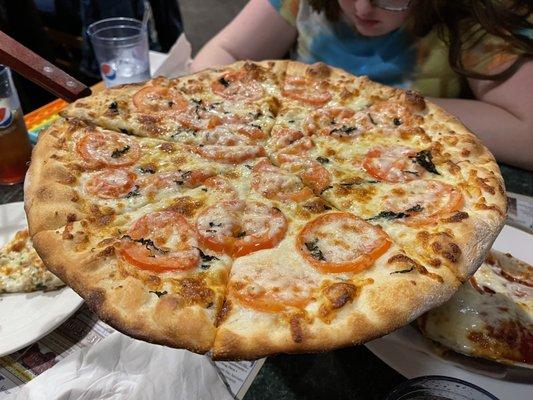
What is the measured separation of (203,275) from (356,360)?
1.52 ft

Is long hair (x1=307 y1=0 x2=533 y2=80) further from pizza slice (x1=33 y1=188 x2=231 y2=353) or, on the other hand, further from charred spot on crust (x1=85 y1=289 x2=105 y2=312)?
charred spot on crust (x1=85 y1=289 x2=105 y2=312)

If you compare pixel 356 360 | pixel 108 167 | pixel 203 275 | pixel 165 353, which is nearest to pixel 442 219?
pixel 356 360

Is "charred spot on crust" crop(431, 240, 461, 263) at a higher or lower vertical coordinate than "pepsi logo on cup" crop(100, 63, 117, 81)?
higher

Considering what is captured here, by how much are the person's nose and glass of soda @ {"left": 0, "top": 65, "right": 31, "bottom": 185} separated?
52.1 inches

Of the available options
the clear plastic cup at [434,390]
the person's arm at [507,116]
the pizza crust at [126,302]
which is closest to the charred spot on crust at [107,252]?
the pizza crust at [126,302]

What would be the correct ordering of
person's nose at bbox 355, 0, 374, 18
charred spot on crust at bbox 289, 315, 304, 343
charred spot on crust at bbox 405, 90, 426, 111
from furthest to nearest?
1. person's nose at bbox 355, 0, 374, 18
2. charred spot on crust at bbox 405, 90, 426, 111
3. charred spot on crust at bbox 289, 315, 304, 343

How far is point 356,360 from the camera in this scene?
4.04 feet

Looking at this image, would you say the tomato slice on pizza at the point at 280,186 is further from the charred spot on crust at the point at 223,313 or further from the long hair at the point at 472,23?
the long hair at the point at 472,23

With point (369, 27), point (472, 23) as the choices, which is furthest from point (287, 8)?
point (472, 23)

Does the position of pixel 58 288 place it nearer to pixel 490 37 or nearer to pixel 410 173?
pixel 410 173

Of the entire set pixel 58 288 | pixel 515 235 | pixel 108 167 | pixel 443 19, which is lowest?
pixel 58 288

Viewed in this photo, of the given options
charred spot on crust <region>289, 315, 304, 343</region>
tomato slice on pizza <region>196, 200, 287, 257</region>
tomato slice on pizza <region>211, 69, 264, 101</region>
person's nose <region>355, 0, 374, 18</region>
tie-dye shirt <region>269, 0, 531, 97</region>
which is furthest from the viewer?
tie-dye shirt <region>269, 0, 531, 97</region>

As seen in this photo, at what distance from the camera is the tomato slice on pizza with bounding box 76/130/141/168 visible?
4.39 feet

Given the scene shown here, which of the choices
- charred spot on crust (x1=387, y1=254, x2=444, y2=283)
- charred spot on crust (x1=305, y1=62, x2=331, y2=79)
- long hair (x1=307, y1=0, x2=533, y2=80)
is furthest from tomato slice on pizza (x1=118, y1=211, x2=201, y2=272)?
long hair (x1=307, y1=0, x2=533, y2=80)
